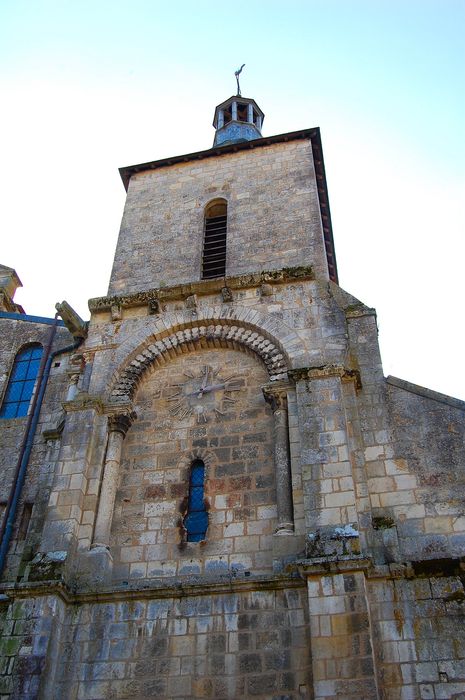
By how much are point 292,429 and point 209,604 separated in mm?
2391

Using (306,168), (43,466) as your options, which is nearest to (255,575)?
(43,466)

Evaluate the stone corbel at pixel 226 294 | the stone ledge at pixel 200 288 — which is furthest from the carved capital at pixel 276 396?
the stone ledge at pixel 200 288

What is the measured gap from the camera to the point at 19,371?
465 inches

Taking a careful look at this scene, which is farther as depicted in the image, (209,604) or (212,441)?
(212,441)

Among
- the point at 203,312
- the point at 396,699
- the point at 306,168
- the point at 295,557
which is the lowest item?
the point at 396,699

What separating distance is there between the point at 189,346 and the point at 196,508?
2680 mm

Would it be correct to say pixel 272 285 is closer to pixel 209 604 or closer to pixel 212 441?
pixel 212 441

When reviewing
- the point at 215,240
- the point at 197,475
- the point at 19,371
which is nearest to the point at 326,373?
the point at 197,475

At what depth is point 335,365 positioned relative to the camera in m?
9.03

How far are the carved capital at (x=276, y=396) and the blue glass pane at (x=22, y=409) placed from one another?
410cm

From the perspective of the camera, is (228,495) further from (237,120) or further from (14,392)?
(237,120)

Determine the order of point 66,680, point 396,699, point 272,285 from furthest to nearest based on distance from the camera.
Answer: point 272,285, point 66,680, point 396,699

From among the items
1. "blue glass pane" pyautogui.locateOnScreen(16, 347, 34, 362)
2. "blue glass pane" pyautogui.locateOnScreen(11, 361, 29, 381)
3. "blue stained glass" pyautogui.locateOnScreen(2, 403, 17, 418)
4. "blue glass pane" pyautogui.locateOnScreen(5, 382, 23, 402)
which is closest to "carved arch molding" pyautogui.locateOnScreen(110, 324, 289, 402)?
"blue stained glass" pyautogui.locateOnScreen(2, 403, 17, 418)

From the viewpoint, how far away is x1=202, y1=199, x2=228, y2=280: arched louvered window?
40.4 feet
